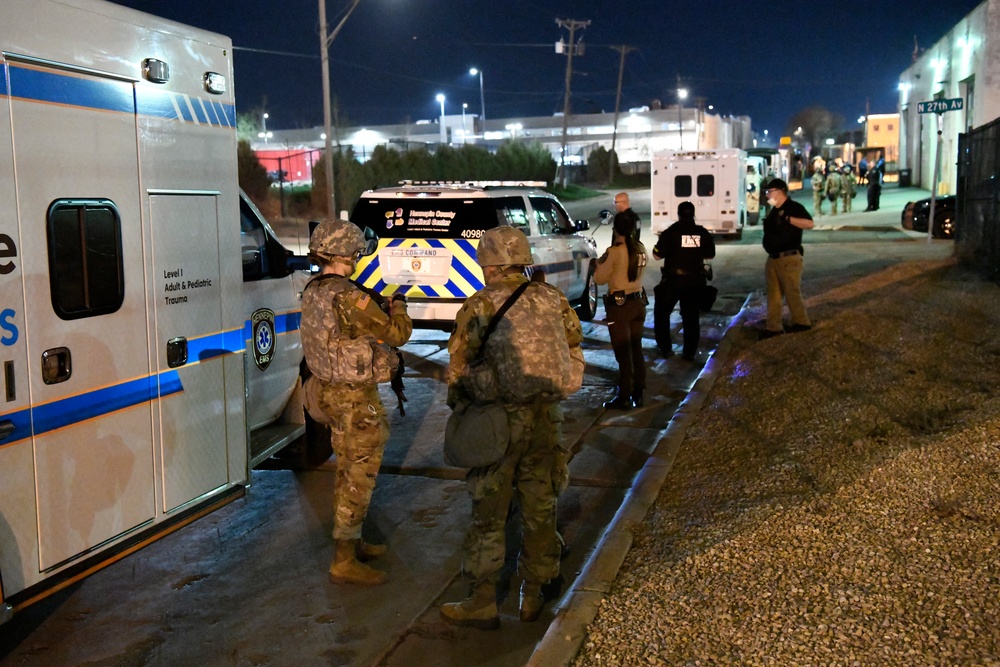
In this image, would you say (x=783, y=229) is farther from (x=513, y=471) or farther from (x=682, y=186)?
(x=682, y=186)

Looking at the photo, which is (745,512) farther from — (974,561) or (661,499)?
(974,561)

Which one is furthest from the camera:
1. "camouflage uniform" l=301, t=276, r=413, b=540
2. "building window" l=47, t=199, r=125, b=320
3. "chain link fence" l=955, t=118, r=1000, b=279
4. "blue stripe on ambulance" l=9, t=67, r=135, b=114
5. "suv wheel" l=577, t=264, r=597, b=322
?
"suv wheel" l=577, t=264, r=597, b=322

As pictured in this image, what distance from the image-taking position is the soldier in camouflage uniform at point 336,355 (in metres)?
4.57

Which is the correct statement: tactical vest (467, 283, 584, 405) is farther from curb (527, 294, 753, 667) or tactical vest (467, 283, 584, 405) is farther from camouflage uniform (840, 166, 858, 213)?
camouflage uniform (840, 166, 858, 213)

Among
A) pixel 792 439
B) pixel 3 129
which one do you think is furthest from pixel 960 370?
pixel 3 129

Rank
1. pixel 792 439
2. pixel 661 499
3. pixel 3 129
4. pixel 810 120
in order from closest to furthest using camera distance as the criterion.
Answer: pixel 3 129
pixel 661 499
pixel 792 439
pixel 810 120

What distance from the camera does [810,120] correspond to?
115938mm

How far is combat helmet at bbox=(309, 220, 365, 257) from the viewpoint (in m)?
4.61

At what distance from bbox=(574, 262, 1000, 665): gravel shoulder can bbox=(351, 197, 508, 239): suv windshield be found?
134 inches

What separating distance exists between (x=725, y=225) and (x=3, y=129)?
22371 millimetres

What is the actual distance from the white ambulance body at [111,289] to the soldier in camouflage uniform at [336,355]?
64cm

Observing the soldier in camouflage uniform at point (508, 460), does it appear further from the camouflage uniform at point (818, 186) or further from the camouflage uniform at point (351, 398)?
the camouflage uniform at point (818, 186)

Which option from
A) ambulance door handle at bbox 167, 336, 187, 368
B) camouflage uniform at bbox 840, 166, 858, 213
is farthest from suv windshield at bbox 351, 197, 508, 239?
camouflage uniform at bbox 840, 166, 858, 213

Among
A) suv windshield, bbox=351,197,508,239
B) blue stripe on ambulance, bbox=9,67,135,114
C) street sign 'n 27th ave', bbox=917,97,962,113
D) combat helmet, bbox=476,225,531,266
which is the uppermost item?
street sign 'n 27th ave', bbox=917,97,962,113
